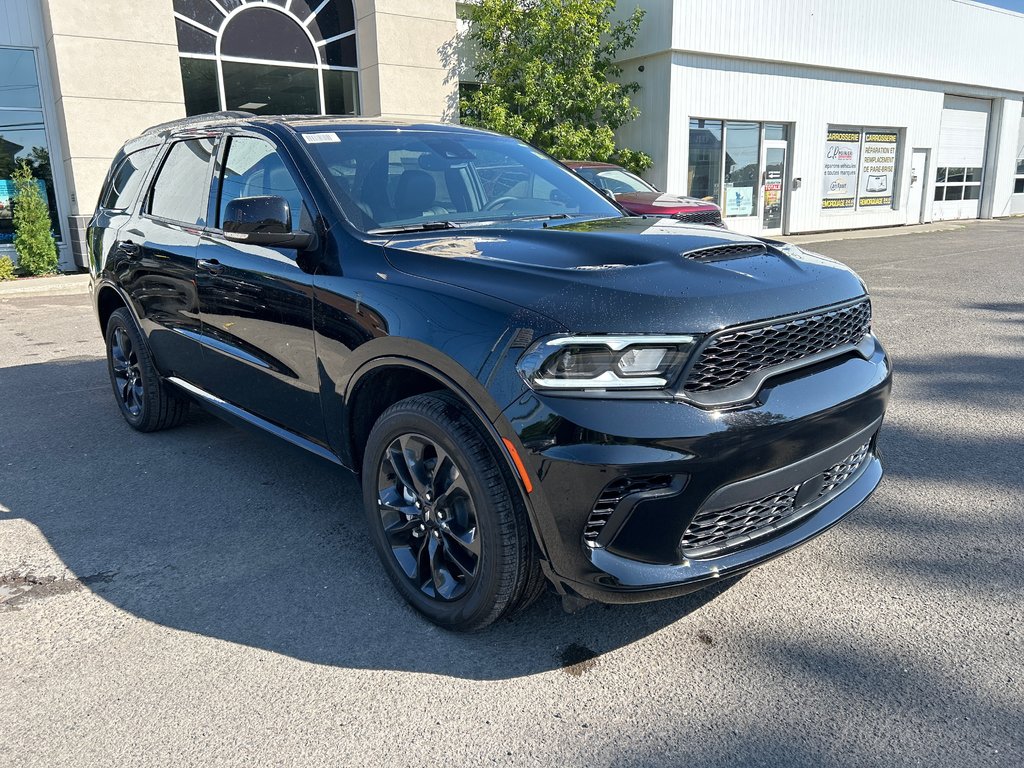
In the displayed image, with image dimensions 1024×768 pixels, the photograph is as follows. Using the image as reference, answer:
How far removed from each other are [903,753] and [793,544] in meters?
0.64

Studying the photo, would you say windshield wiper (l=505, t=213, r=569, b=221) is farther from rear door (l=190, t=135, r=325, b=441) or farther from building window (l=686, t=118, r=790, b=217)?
building window (l=686, t=118, r=790, b=217)

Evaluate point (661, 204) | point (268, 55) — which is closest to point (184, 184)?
point (661, 204)

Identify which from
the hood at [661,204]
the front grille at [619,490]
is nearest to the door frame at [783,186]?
the hood at [661,204]

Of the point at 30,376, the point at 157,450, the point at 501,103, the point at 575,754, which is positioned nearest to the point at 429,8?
the point at 501,103

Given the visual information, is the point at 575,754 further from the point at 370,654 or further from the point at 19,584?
the point at 19,584

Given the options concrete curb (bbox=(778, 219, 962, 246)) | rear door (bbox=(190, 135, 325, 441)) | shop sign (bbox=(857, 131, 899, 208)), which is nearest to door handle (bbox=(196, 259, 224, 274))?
rear door (bbox=(190, 135, 325, 441))

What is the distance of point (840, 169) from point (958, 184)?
7.33 metres

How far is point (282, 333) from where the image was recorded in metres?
3.30

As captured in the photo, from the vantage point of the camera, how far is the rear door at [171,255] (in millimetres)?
4016

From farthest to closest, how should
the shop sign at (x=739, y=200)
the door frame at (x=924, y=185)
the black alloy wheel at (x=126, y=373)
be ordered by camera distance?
1. the door frame at (x=924, y=185)
2. the shop sign at (x=739, y=200)
3. the black alloy wheel at (x=126, y=373)

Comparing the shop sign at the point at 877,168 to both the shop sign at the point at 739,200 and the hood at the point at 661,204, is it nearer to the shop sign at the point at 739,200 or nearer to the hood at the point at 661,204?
the shop sign at the point at 739,200

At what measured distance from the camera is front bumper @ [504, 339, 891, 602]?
2188mm

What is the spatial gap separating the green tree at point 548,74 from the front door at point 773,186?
12.7 feet

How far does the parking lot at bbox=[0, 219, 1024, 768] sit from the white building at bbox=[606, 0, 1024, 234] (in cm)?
1537
